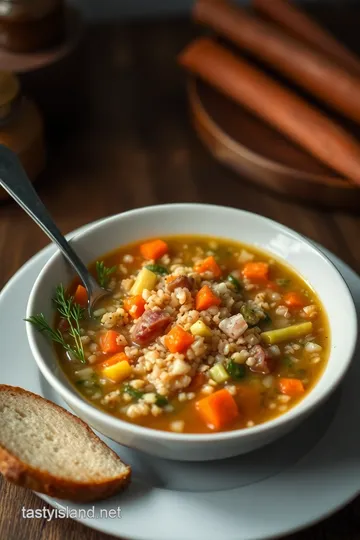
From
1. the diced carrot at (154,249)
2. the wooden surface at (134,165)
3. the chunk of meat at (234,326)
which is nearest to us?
the chunk of meat at (234,326)

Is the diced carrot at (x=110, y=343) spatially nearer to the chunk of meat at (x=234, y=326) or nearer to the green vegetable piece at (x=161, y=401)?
the green vegetable piece at (x=161, y=401)

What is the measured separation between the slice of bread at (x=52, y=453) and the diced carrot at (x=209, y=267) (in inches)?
36.1

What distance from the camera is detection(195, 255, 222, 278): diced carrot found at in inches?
129

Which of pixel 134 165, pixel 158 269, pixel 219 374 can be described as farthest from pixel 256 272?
pixel 134 165

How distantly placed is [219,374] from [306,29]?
283 centimetres

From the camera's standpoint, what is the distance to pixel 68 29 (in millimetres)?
4512

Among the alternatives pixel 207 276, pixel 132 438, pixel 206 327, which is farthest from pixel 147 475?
pixel 207 276

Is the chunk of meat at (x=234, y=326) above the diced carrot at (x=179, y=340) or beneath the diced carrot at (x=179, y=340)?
beneath

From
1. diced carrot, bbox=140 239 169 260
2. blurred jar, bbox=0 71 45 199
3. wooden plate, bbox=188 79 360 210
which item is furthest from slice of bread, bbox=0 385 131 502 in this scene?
wooden plate, bbox=188 79 360 210

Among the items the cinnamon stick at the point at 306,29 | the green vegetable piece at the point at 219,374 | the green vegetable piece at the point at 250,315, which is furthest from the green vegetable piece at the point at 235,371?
the cinnamon stick at the point at 306,29

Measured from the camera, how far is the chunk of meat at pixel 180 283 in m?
3.06

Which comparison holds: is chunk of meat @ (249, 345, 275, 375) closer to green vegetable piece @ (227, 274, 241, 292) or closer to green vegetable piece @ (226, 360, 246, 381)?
green vegetable piece @ (226, 360, 246, 381)

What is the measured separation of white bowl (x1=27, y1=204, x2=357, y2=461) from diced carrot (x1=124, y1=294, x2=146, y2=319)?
1.02 ft

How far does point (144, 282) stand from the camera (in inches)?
124
